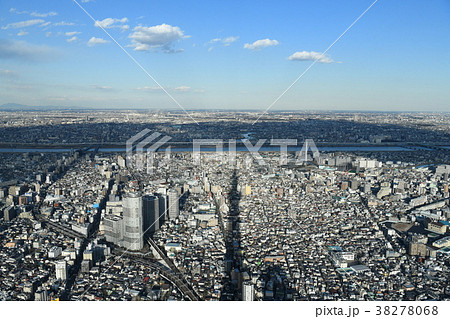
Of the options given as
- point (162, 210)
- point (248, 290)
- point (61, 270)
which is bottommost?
point (61, 270)

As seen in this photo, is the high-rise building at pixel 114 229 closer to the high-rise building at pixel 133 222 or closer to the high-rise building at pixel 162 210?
the high-rise building at pixel 133 222

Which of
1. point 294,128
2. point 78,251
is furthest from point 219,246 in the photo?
point 294,128

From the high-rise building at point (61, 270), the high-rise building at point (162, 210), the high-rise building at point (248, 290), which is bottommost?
the high-rise building at point (61, 270)

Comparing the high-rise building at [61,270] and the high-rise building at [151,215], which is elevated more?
the high-rise building at [151,215]

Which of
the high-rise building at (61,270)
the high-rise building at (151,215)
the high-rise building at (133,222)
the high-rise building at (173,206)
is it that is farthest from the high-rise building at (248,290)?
the high-rise building at (173,206)

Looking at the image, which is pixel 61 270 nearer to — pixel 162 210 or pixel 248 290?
pixel 162 210

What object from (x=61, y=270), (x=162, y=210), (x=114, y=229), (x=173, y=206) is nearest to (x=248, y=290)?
(x=61, y=270)

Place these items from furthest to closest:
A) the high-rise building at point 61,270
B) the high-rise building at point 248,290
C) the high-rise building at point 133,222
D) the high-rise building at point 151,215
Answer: the high-rise building at point 151,215 < the high-rise building at point 133,222 < the high-rise building at point 61,270 < the high-rise building at point 248,290
